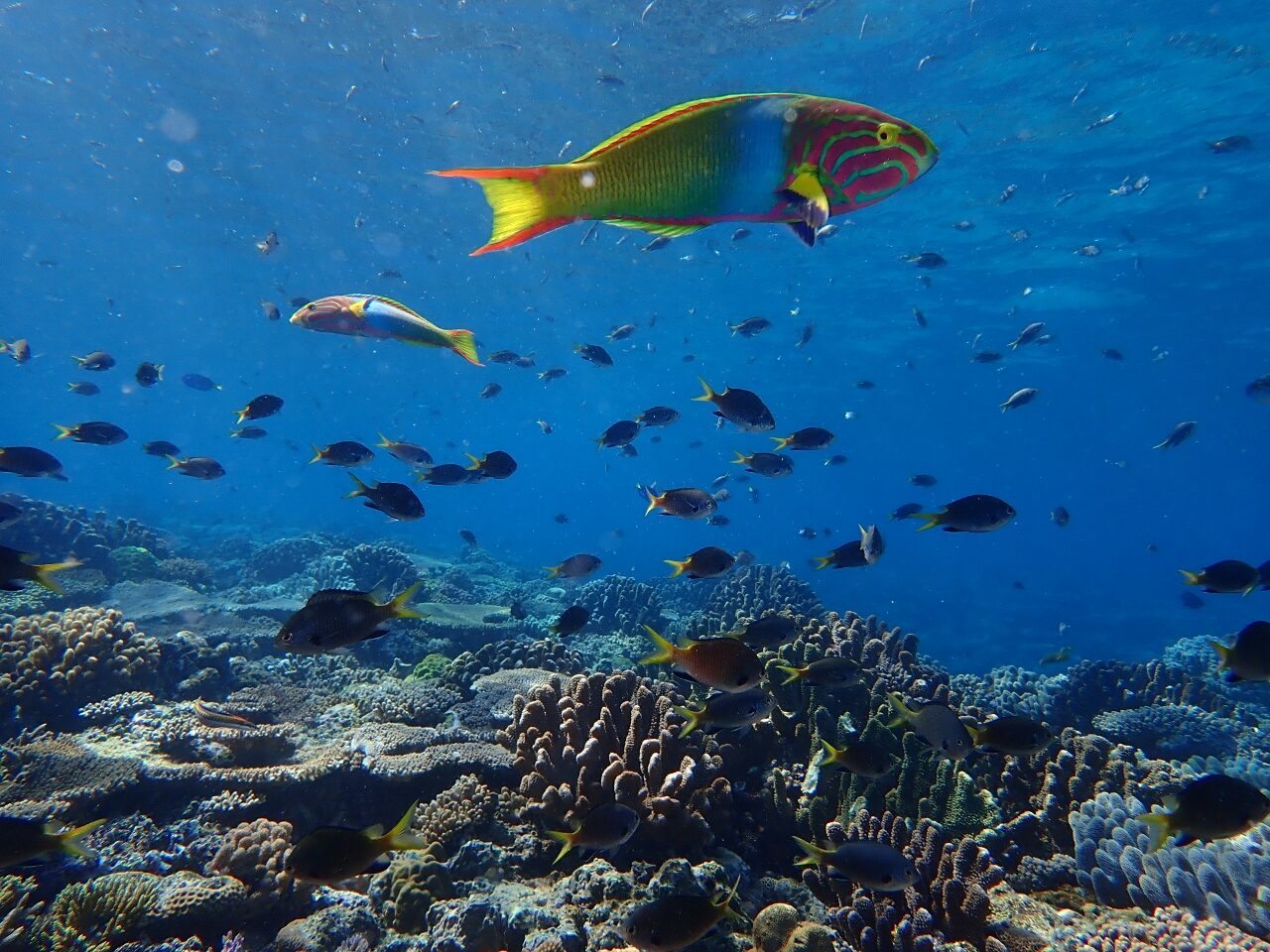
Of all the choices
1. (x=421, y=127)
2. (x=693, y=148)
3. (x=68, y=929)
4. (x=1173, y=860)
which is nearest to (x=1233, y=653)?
(x=1173, y=860)

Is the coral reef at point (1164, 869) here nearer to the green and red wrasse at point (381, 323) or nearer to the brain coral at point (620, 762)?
the brain coral at point (620, 762)

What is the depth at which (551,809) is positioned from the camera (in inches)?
186

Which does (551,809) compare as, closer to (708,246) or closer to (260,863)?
(260,863)

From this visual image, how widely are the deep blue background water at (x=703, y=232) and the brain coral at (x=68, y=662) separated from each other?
15.0 m

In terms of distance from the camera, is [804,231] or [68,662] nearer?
[804,231]

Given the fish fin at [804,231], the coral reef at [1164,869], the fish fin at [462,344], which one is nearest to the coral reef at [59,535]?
the fish fin at [462,344]

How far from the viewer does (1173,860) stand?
4.29 m

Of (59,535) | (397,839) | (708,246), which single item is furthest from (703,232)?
(397,839)

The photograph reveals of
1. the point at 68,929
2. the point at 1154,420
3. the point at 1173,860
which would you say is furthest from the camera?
the point at 1154,420

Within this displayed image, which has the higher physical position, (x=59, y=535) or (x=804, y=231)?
(x=59, y=535)

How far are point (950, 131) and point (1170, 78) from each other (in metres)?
5.51

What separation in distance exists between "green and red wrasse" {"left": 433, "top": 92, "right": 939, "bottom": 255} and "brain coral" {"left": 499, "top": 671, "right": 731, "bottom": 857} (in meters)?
4.18

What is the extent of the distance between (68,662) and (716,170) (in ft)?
28.2

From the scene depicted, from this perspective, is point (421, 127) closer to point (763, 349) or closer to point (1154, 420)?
point (763, 349)
